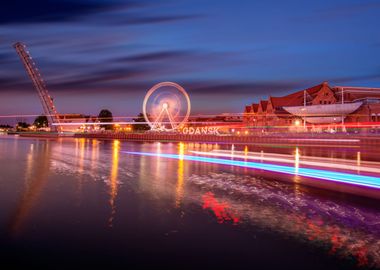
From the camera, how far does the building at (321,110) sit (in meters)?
78.8

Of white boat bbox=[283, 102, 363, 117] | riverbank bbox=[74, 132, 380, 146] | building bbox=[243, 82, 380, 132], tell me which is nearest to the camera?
riverbank bbox=[74, 132, 380, 146]

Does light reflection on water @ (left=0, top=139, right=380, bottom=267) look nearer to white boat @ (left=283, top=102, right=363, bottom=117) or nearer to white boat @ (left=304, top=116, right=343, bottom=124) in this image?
white boat @ (left=283, top=102, right=363, bottom=117)

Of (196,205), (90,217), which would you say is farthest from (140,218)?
(196,205)

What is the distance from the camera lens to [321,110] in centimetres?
8794

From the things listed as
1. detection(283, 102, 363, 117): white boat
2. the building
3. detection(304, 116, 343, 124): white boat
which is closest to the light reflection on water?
the building

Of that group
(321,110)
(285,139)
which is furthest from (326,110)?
(285,139)

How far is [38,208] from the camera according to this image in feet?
29.4

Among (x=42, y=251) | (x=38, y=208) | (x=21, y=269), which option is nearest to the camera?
(x=21, y=269)

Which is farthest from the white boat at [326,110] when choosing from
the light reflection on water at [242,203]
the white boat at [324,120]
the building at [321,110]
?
the light reflection on water at [242,203]

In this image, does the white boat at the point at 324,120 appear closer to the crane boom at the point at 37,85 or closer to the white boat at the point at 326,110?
the white boat at the point at 326,110

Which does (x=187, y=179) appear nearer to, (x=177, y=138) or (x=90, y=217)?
(x=90, y=217)

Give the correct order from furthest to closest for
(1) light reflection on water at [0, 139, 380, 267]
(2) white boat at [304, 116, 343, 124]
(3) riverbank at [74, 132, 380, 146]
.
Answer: (2) white boat at [304, 116, 343, 124], (3) riverbank at [74, 132, 380, 146], (1) light reflection on water at [0, 139, 380, 267]

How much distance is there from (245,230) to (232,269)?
76.4 inches

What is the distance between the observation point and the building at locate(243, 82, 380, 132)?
78812mm
